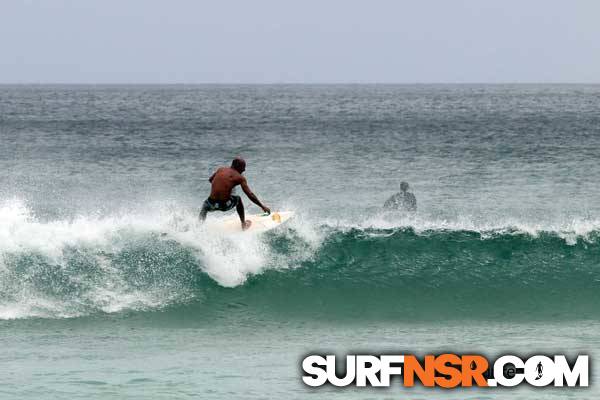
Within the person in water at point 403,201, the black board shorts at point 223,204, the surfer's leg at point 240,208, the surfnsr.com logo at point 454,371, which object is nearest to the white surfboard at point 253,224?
the surfer's leg at point 240,208

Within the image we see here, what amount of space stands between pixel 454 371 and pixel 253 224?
5307 millimetres

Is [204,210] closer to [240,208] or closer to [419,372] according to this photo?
[240,208]

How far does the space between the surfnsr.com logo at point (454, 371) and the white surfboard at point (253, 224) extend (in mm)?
4064

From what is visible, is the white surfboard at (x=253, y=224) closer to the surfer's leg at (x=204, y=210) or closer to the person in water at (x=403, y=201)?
the surfer's leg at (x=204, y=210)

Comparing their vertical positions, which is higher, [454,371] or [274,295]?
[454,371]

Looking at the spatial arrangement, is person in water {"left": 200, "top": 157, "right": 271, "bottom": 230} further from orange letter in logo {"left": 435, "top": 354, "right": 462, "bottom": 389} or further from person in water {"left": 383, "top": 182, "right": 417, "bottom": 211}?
person in water {"left": 383, "top": 182, "right": 417, "bottom": 211}

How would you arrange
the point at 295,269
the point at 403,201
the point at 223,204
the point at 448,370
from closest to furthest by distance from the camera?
the point at 448,370, the point at 223,204, the point at 295,269, the point at 403,201

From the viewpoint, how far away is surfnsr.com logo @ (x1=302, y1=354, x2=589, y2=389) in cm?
903

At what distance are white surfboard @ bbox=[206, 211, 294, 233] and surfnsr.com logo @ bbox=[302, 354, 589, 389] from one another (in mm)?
4064

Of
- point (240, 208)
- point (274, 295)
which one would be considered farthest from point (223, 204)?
point (274, 295)

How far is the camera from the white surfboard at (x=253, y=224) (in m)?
13.8

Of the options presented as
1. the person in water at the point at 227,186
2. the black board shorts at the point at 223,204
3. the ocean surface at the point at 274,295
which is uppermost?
the person in water at the point at 227,186

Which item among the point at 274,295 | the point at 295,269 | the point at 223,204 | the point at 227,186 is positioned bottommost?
the point at 274,295

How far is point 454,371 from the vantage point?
9.37 m
